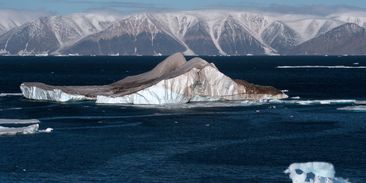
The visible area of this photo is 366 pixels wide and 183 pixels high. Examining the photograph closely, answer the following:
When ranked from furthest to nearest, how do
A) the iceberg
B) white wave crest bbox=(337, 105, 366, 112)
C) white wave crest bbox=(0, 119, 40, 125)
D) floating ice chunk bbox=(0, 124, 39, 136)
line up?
the iceberg, white wave crest bbox=(337, 105, 366, 112), white wave crest bbox=(0, 119, 40, 125), floating ice chunk bbox=(0, 124, 39, 136)

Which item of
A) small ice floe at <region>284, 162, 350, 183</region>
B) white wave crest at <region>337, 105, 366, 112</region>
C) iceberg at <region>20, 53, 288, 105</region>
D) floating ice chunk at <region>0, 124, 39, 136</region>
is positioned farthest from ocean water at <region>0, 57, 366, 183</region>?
small ice floe at <region>284, 162, 350, 183</region>

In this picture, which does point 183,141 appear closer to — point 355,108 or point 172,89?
point 172,89

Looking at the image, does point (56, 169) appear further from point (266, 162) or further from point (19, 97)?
point (19, 97)

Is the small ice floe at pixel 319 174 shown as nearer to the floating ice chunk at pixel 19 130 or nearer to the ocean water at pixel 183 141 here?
the ocean water at pixel 183 141

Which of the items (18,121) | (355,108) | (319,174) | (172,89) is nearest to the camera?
(319,174)

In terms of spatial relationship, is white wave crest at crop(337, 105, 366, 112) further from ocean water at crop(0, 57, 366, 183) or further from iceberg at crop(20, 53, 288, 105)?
iceberg at crop(20, 53, 288, 105)

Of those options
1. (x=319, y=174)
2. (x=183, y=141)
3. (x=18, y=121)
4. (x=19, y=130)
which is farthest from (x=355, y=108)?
(x=319, y=174)

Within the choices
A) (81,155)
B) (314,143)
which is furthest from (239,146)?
(81,155)

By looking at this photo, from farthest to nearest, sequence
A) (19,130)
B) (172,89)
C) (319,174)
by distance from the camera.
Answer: (172,89) < (19,130) < (319,174)
